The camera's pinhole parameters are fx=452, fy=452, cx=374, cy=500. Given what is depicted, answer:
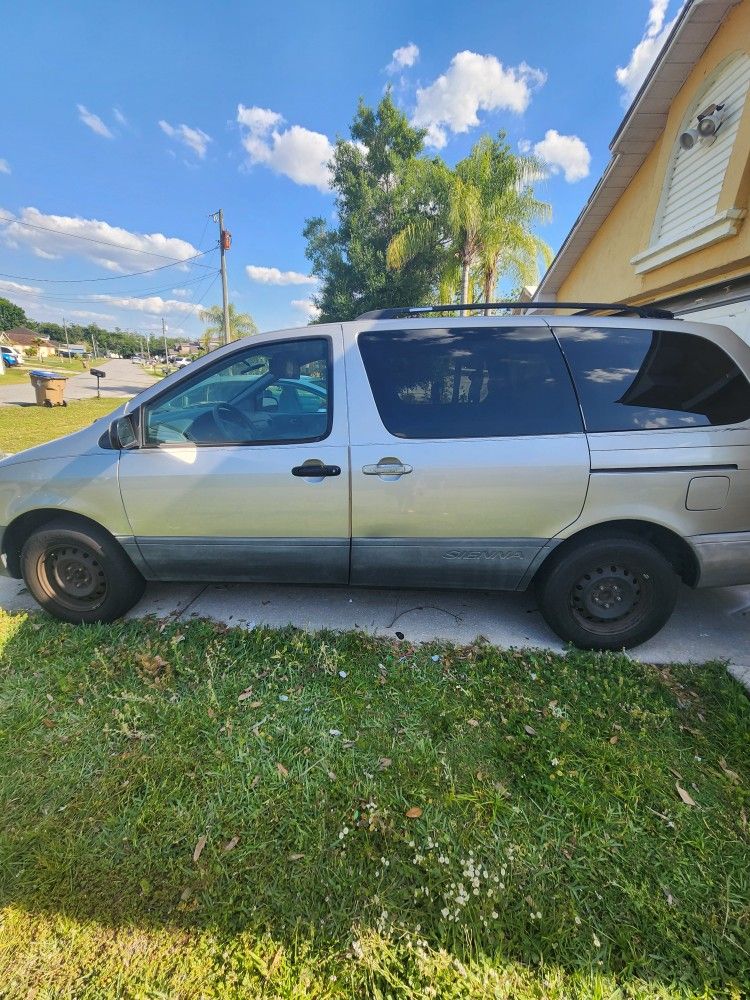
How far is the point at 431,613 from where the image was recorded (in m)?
3.15

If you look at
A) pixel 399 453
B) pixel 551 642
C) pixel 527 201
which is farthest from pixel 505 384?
pixel 527 201

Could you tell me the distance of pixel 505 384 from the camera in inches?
→ 99.9

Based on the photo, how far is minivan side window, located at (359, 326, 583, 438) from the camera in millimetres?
2500

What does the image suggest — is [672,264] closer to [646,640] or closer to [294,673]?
[646,640]

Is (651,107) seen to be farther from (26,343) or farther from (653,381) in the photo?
(26,343)

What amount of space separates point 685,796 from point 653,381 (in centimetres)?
199

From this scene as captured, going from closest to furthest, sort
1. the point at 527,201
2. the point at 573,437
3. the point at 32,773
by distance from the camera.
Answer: the point at 32,773 → the point at 573,437 → the point at 527,201

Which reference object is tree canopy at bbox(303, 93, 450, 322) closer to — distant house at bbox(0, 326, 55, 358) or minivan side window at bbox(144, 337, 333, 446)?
minivan side window at bbox(144, 337, 333, 446)

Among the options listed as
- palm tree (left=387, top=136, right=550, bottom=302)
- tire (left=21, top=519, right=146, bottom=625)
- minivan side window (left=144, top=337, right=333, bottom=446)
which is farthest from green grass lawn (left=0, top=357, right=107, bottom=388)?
minivan side window (left=144, top=337, right=333, bottom=446)

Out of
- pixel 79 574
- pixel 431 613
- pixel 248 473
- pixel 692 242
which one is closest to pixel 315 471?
pixel 248 473

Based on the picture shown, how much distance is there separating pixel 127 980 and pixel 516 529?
2354 mm

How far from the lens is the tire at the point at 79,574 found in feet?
9.30

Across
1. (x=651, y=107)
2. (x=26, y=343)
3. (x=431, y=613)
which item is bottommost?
(x=431, y=613)

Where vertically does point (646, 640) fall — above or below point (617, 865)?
above
